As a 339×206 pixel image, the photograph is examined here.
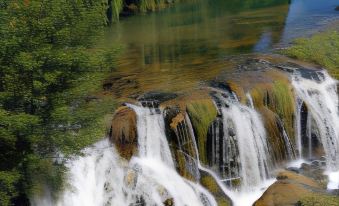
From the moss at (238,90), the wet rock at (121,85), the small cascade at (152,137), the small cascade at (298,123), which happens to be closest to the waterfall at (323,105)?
the small cascade at (298,123)

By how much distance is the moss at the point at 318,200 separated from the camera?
1305 cm

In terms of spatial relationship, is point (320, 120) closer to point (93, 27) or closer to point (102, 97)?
point (102, 97)

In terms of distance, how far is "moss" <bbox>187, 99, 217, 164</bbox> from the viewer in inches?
598

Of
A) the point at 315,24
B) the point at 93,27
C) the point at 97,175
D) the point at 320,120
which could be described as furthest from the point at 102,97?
the point at 315,24

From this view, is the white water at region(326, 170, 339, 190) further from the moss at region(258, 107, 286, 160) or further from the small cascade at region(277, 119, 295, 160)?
the moss at region(258, 107, 286, 160)

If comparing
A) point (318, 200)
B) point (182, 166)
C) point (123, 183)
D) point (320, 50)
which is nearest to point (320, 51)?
point (320, 50)

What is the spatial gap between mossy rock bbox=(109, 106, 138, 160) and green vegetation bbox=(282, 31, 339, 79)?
9166 millimetres

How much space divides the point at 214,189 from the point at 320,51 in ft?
32.8

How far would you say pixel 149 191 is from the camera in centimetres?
1380

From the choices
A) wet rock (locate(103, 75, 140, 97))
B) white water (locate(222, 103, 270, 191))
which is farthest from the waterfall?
wet rock (locate(103, 75, 140, 97))

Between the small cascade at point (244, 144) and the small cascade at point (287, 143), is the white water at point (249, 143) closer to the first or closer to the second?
the small cascade at point (244, 144)

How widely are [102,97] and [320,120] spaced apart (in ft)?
27.4

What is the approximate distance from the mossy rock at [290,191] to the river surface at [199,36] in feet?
17.1

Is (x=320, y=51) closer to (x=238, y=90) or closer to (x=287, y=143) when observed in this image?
(x=287, y=143)
